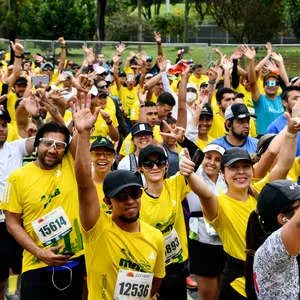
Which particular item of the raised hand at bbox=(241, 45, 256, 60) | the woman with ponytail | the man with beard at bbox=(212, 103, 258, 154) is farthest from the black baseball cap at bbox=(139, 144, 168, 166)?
the raised hand at bbox=(241, 45, 256, 60)

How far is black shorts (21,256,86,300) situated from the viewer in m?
5.12

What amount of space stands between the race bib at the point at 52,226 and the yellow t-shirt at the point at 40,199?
0.02 m

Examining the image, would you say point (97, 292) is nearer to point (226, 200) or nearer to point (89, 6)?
point (226, 200)

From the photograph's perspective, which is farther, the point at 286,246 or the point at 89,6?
the point at 89,6

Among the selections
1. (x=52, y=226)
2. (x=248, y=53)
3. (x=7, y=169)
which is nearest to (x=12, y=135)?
(x=7, y=169)

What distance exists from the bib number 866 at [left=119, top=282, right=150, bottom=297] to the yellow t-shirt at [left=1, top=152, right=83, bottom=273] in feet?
4.07

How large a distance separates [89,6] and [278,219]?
49.1 meters

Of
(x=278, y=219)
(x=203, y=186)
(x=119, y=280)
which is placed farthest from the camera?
(x=203, y=186)

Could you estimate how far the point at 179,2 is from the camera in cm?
8462

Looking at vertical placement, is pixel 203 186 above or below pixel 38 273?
above

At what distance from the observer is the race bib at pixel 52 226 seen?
5.13 meters

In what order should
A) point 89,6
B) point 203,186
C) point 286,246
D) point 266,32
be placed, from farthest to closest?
point 89,6, point 266,32, point 203,186, point 286,246

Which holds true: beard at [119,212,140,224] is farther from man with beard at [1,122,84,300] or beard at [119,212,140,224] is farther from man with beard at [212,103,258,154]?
man with beard at [212,103,258,154]

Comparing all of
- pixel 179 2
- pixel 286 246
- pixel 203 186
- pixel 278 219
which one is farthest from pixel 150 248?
pixel 179 2
